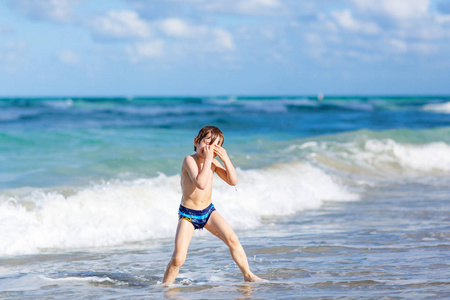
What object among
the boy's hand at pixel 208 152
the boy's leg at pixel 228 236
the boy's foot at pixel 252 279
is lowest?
the boy's foot at pixel 252 279

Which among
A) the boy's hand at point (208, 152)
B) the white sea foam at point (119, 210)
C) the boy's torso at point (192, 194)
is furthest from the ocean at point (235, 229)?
the boy's hand at point (208, 152)

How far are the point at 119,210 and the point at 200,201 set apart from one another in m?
3.81

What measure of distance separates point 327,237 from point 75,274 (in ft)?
10.4

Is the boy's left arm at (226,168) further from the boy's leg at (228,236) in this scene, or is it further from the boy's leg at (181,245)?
the boy's leg at (181,245)

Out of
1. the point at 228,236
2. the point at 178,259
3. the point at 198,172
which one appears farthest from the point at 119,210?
the point at 198,172

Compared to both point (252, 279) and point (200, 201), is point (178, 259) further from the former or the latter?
point (252, 279)

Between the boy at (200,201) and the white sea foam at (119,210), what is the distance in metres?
→ 2.69

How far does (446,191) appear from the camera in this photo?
1185 cm

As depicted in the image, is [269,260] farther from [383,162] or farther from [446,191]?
[383,162]

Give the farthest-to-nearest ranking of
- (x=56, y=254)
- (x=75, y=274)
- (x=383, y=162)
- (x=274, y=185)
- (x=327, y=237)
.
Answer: (x=383, y=162)
(x=274, y=185)
(x=327, y=237)
(x=56, y=254)
(x=75, y=274)

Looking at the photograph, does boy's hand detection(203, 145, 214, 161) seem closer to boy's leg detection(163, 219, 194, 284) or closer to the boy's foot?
boy's leg detection(163, 219, 194, 284)

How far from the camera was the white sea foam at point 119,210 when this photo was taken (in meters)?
7.52

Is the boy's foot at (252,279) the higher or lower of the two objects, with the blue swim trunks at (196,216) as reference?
lower

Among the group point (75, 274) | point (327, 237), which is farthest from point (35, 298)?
point (327, 237)
